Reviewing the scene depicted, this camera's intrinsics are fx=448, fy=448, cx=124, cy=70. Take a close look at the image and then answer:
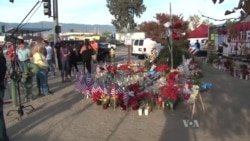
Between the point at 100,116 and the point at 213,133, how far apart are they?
273 cm

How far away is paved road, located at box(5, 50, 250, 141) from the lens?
8.37 meters

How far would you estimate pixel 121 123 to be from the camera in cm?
955

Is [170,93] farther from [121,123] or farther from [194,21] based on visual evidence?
[194,21]

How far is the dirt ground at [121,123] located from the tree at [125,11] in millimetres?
89858

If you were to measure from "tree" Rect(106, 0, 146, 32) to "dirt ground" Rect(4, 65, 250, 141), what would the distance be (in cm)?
8986

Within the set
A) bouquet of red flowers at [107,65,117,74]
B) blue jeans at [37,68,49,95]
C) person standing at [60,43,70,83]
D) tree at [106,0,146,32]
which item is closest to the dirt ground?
blue jeans at [37,68,49,95]

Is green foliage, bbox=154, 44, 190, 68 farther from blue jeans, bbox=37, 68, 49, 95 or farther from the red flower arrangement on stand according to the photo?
the red flower arrangement on stand

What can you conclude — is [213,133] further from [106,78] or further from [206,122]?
[106,78]

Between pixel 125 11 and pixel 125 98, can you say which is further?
pixel 125 11

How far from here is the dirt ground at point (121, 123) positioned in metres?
8.37

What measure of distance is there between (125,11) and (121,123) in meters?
94.3

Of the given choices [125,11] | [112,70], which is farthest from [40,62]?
[125,11]

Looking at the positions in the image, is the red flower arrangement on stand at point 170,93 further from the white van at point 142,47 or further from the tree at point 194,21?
the tree at point 194,21

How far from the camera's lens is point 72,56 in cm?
1922
